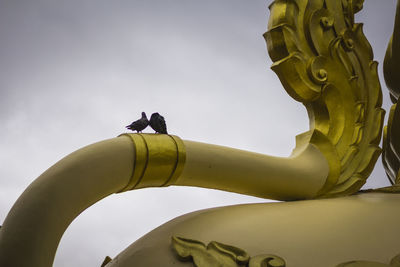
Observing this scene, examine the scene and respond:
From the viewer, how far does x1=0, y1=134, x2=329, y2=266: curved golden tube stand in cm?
111

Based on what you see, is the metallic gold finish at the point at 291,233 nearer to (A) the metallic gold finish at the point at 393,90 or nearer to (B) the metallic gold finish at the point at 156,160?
(B) the metallic gold finish at the point at 156,160

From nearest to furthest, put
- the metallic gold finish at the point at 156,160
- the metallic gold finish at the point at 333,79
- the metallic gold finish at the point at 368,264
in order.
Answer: the metallic gold finish at the point at 368,264, the metallic gold finish at the point at 156,160, the metallic gold finish at the point at 333,79

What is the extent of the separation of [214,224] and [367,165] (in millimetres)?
651

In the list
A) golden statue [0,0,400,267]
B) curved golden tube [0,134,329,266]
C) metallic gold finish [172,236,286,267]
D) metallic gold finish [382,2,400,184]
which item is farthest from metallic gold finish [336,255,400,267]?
metallic gold finish [382,2,400,184]

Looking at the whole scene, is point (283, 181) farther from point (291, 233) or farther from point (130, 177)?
point (130, 177)

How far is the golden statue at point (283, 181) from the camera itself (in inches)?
47.1

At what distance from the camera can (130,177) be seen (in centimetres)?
134

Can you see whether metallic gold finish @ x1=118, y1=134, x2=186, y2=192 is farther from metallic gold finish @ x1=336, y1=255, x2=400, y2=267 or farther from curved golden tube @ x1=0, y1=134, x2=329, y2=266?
metallic gold finish @ x1=336, y1=255, x2=400, y2=267

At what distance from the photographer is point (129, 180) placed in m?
1.34

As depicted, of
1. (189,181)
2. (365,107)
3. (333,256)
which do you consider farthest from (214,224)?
(365,107)

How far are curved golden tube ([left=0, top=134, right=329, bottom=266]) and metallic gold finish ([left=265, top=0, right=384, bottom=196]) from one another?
3.9 inches

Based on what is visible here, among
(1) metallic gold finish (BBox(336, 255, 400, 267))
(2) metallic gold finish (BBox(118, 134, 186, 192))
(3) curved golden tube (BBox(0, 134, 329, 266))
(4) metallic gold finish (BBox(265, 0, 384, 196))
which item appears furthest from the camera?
(4) metallic gold finish (BBox(265, 0, 384, 196))

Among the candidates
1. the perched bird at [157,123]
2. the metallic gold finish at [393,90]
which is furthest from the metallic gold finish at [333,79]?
the perched bird at [157,123]

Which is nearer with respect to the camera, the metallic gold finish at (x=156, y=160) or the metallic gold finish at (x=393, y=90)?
the metallic gold finish at (x=156, y=160)
